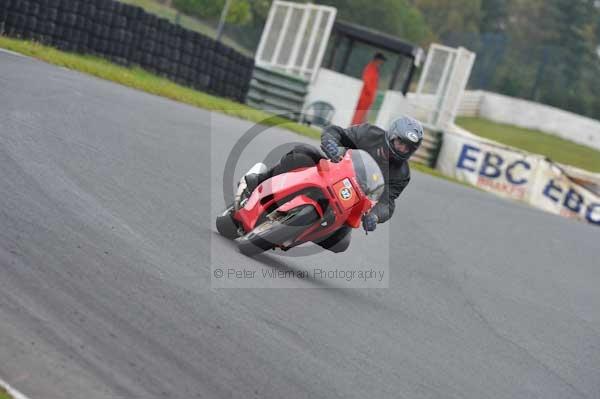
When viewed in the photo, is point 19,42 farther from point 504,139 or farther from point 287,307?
point 504,139

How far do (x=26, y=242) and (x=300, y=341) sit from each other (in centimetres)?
171

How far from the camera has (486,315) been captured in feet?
30.5

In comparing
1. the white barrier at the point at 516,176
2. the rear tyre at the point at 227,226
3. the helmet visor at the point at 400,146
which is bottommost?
the white barrier at the point at 516,176

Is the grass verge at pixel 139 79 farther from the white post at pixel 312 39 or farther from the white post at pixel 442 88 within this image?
the white post at pixel 442 88

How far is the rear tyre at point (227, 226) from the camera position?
8.52m

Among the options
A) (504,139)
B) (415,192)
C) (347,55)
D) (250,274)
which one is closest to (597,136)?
(504,139)

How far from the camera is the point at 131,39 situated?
2200 centimetres

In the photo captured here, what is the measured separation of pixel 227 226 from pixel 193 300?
2336 mm

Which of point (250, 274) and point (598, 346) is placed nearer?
point (250, 274)

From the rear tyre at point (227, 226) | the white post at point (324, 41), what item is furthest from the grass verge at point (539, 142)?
the rear tyre at point (227, 226)

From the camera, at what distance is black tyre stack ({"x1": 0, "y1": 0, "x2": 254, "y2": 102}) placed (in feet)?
62.3

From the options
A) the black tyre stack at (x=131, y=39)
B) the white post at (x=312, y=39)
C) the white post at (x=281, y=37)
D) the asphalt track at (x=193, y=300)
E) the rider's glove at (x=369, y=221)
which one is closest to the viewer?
the asphalt track at (x=193, y=300)

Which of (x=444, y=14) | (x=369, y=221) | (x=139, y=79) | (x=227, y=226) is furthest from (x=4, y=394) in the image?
(x=444, y=14)

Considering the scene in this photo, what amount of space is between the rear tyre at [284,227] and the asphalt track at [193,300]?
20cm
